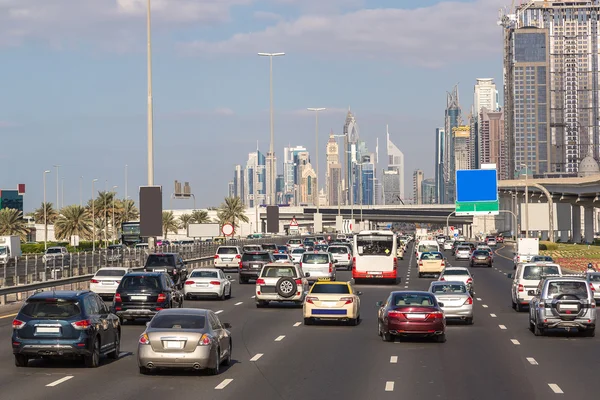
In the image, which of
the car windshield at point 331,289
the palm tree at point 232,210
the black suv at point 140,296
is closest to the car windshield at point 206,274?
the black suv at point 140,296

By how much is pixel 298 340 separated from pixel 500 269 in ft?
165

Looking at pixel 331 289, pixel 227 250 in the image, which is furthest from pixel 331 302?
pixel 227 250

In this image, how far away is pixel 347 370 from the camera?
19.2 metres

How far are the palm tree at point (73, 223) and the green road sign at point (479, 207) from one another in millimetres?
60127

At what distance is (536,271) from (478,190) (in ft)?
153

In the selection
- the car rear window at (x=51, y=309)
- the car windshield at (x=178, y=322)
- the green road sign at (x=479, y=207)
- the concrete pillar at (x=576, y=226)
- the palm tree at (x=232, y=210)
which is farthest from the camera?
the palm tree at (x=232, y=210)

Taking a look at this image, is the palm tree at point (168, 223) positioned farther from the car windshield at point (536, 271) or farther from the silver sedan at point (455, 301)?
the silver sedan at point (455, 301)

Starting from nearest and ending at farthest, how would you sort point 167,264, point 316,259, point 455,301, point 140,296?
1. point 140,296
2. point 455,301
3. point 167,264
4. point 316,259

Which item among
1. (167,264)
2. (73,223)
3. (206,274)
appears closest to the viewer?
(206,274)

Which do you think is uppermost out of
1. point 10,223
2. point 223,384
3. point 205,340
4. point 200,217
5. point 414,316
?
point 200,217

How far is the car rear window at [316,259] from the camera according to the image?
4922 centimetres

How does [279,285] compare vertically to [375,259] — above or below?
below

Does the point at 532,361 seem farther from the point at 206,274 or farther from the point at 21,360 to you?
the point at 206,274

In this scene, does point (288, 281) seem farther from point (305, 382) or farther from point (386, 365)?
point (305, 382)
